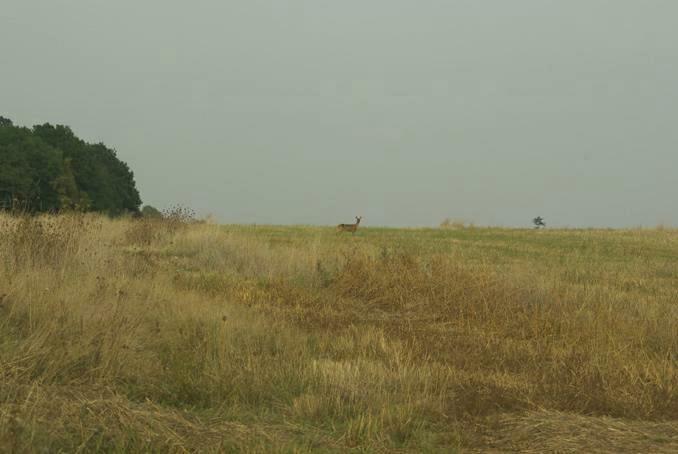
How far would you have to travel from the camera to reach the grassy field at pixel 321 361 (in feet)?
12.6

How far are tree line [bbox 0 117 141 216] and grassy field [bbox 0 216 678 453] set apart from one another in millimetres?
24384

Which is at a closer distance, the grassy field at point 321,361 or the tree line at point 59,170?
the grassy field at point 321,361

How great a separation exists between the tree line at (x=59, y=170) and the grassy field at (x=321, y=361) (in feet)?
80.0

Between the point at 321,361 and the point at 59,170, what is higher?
the point at 59,170

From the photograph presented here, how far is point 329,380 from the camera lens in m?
4.90

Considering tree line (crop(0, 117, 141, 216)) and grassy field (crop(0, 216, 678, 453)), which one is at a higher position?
tree line (crop(0, 117, 141, 216))

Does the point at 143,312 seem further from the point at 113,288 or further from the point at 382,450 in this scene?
the point at 382,450

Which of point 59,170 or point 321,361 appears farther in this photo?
point 59,170

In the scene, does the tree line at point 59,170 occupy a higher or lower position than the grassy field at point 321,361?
higher

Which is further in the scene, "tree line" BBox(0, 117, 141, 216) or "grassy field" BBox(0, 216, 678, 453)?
"tree line" BBox(0, 117, 141, 216)

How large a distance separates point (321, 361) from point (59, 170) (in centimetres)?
4628

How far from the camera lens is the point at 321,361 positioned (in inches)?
222

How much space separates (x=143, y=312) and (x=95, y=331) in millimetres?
1262

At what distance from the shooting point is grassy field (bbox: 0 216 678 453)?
151 inches
